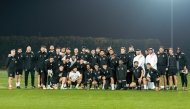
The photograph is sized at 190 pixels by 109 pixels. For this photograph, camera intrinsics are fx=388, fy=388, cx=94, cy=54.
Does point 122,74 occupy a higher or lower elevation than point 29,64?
lower

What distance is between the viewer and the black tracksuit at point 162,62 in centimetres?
1711

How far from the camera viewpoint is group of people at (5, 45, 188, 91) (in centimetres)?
1691

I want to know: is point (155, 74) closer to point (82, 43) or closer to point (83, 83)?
point (83, 83)

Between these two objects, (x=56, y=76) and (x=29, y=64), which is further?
(x=29, y=64)

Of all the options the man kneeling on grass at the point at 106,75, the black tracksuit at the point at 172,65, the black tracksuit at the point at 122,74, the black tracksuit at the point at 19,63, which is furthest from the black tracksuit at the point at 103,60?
the black tracksuit at the point at 19,63

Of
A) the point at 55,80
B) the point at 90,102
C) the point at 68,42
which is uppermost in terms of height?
the point at 68,42

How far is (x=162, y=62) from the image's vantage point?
Answer: 1711 cm

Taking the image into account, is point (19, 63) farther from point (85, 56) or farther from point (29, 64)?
point (85, 56)

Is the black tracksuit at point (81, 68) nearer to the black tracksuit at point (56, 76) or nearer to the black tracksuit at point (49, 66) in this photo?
the black tracksuit at point (56, 76)

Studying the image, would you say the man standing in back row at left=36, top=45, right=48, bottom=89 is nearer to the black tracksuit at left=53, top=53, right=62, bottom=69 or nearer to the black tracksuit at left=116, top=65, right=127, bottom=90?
the black tracksuit at left=53, top=53, right=62, bottom=69

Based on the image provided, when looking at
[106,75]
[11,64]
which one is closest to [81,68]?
[106,75]

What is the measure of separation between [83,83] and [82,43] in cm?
2577

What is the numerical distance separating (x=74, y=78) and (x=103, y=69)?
1406 millimetres

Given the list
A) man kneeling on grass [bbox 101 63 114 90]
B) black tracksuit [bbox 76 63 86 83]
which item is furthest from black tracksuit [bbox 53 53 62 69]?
man kneeling on grass [bbox 101 63 114 90]
